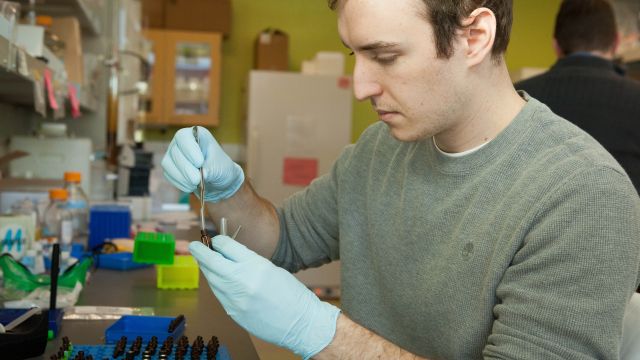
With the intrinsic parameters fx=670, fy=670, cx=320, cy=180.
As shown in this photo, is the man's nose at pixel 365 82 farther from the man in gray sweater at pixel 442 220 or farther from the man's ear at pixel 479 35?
the man's ear at pixel 479 35

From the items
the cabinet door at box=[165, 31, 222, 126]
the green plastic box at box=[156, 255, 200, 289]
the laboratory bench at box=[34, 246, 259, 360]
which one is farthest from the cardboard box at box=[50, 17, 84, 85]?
the cabinet door at box=[165, 31, 222, 126]

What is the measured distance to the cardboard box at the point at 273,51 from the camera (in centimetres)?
518

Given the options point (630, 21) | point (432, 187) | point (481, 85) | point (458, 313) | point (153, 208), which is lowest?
point (153, 208)

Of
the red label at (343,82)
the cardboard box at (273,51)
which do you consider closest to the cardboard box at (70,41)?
the red label at (343,82)

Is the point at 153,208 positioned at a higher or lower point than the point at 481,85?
lower

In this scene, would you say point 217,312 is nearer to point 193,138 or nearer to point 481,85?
point 193,138

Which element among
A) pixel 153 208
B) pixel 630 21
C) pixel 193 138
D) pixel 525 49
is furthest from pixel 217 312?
pixel 525 49

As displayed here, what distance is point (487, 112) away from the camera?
1173mm

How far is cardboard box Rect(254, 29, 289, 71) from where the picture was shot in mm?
5180

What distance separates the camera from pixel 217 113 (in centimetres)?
524

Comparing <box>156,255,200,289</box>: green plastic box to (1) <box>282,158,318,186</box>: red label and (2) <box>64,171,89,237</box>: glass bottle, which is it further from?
(1) <box>282,158,318,186</box>: red label

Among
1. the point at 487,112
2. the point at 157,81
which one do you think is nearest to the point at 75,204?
the point at 487,112

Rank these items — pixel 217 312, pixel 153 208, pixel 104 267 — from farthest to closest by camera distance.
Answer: pixel 153 208
pixel 104 267
pixel 217 312

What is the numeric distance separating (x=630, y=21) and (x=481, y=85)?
2.79 m
